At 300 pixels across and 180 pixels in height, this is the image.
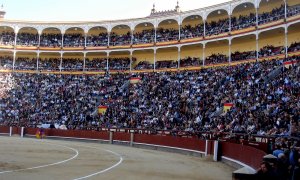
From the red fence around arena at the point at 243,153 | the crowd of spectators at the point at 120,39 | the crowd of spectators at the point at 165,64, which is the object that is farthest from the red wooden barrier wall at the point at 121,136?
the crowd of spectators at the point at 120,39

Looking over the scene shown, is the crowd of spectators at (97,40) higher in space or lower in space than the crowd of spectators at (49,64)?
higher

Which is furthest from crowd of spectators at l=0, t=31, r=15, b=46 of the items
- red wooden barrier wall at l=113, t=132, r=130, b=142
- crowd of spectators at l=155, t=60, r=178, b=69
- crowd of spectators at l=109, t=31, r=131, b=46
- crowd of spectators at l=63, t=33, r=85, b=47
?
red wooden barrier wall at l=113, t=132, r=130, b=142

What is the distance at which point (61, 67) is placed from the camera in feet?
167

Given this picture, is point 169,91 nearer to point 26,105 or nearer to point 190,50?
point 190,50

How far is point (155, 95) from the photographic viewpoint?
36250 millimetres

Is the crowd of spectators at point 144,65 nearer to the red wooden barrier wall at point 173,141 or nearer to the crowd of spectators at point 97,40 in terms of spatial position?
the crowd of spectators at point 97,40

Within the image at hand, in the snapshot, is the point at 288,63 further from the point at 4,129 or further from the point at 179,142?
the point at 4,129

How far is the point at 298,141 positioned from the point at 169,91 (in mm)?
24221

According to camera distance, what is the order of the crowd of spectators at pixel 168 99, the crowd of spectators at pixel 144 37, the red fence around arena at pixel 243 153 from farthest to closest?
the crowd of spectators at pixel 144 37 → the crowd of spectators at pixel 168 99 → the red fence around arena at pixel 243 153

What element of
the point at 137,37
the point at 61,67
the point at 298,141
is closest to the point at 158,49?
the point at 137,37

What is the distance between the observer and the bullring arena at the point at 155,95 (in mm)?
15586

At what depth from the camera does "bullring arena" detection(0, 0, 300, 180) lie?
614 inches

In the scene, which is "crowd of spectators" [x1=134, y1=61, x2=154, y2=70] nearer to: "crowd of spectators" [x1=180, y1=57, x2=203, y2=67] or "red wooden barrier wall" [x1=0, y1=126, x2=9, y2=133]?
"crowd of spectators" [x1=180, y1=57, x2=203, y2=67]

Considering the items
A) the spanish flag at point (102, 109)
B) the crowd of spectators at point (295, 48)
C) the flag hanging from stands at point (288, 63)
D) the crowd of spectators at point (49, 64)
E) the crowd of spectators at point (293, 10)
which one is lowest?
the spanish flag at point (102, 109)
